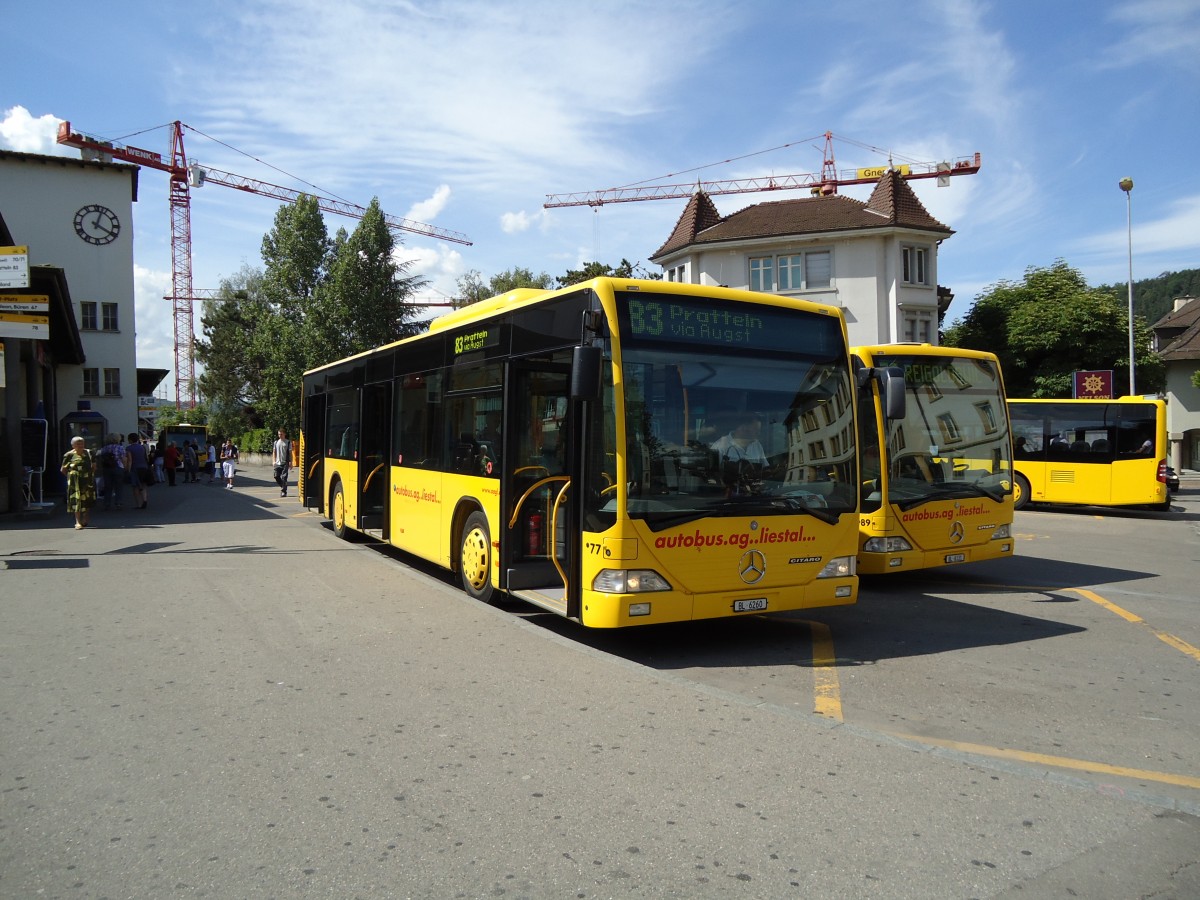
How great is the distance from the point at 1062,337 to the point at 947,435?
24.4 metres

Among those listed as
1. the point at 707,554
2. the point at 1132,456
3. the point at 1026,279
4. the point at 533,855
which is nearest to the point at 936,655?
the point at 707,554

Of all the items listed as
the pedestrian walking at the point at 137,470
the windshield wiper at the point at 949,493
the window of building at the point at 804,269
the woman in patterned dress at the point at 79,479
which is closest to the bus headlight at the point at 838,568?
the windshield wiper at the point at 949,493

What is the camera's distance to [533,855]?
379 centimetres

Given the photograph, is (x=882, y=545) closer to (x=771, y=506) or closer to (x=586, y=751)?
(x=771, y=506)

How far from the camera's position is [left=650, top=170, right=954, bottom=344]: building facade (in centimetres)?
3972

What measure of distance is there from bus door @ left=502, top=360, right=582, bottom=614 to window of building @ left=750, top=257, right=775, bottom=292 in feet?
111

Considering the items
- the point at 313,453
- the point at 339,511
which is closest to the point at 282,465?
the point at 313,453

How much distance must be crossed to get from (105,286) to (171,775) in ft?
143

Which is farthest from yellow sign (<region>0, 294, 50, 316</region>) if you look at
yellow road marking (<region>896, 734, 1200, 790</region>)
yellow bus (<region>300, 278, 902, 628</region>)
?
yellow road marking (<region>896, 734, 1200, 790</region>)

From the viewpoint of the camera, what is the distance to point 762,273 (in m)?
41.1

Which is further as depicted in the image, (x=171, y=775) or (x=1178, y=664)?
(x=1178, y=664)

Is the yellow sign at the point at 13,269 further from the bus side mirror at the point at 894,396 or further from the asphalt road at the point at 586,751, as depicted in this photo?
the bus side mirror at the point at 894,396

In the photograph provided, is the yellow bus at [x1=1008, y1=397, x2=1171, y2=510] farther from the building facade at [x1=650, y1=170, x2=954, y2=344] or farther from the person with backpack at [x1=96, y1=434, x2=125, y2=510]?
the person with backpack at [x1=96, y1=434, x2=125, y2=510]

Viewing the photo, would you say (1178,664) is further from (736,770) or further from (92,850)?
(92,850)
